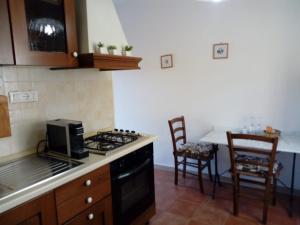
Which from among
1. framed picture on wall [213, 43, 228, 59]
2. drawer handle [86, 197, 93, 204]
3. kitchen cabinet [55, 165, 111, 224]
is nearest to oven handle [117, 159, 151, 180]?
kitchen cabinet [55, 165, 111, 224]

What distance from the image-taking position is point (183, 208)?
8.36ft

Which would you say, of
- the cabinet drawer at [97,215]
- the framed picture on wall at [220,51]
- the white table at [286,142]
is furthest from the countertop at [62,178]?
the framed picture on wall at [220,51]

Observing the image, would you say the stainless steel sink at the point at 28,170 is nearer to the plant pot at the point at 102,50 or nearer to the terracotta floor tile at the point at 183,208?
the plant pot at the point at 102,50

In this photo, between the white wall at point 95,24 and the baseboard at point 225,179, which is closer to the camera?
the white wall at point 95,24

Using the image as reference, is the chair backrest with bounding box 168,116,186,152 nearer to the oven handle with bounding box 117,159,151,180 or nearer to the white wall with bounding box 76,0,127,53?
the oven handle with bounding box 117,159,151,180

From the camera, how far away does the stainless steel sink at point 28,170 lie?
A: 49.7 inches

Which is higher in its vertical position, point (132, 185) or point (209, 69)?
point (209, 69)

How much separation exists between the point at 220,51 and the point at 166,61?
754 mm

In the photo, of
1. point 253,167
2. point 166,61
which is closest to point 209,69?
point 166,61

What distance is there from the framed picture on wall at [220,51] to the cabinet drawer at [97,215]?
215 centimetres

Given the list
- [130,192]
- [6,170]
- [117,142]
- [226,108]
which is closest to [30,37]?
[6,170]

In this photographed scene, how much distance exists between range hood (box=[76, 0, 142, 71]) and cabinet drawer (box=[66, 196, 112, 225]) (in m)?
0.98

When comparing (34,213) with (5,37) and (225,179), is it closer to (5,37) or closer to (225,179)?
(5,37)

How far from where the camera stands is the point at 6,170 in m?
1.46
